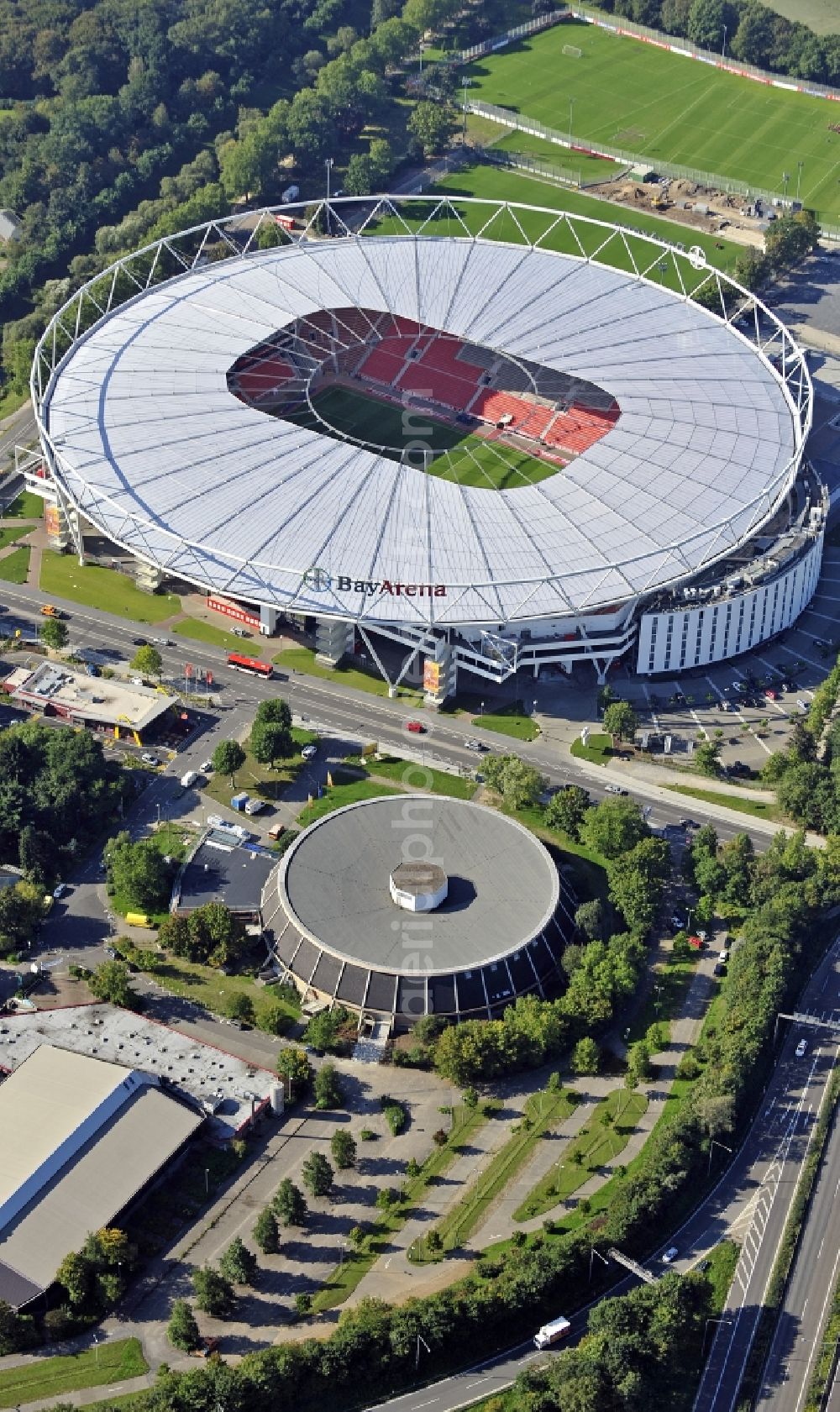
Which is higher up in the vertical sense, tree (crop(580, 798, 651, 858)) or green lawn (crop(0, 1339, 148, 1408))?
tree (crop(580, 798, 651, 858))

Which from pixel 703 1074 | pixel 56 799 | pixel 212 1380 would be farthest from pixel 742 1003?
pixel 56 799

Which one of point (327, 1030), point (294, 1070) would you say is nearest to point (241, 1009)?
point (327, 1030)

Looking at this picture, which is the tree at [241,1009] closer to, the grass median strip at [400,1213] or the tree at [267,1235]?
the grass median strip at [400,1213]

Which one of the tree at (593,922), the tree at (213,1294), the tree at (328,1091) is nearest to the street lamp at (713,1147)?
the tree at (593,922)

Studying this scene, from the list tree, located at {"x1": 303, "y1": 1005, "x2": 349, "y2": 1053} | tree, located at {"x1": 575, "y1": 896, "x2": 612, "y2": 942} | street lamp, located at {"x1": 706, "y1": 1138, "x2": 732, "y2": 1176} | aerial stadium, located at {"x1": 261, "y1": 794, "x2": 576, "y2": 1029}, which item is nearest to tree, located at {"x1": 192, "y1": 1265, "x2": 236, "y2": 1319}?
tree, located at {"x1": 303, "y1": 1005, "x2": 349, "y2": 1053}

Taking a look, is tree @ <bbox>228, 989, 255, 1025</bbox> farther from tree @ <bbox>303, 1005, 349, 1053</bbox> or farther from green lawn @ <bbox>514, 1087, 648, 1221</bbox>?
green lawn @ <bbox>514, 1087, 648, 1221</bbox>
